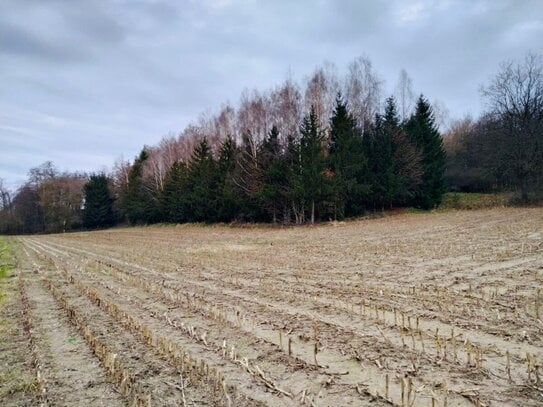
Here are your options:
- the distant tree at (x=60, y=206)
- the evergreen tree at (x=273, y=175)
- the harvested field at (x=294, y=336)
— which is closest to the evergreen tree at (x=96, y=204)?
the distant tree at (x=60, y=206)

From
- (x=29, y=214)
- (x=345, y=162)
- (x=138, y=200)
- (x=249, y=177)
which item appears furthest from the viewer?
Answer: (x=29, y=214)

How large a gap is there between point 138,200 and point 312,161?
118 ft

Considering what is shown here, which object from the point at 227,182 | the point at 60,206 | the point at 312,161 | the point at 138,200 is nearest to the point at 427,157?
the point at 312,161

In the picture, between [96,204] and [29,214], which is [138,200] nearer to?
[96,204]

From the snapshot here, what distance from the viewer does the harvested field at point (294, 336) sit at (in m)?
3.63

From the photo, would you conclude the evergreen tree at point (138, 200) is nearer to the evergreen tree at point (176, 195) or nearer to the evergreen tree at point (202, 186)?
the evergreen tree at point (176, 195)

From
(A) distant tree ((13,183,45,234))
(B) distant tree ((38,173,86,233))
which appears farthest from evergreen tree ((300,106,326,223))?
(A) distant tree ((13,183,45,234))

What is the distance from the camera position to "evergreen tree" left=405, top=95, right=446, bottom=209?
3674 cm

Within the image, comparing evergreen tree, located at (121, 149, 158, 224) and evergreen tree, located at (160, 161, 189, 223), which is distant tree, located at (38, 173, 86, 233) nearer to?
evergreen tree, located at (121, 149, 158, 224)

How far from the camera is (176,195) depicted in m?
46.4

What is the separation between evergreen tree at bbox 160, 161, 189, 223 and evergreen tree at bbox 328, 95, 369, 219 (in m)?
20.6

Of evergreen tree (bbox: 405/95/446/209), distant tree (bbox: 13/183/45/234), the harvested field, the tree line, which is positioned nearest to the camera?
the harvested field

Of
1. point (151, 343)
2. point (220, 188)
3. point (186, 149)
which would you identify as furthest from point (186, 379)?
point (186, 149)

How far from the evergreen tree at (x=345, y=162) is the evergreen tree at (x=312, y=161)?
134cm
